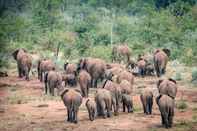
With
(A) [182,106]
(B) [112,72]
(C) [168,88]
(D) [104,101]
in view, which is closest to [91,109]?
(D) [104,101]

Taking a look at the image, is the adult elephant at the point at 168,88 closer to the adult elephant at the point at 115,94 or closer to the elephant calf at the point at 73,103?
the adult elephant at the point at 115,94

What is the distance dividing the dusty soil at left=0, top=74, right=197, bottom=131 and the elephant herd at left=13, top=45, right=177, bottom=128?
0.44 meters

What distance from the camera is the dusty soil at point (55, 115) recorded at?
20.0 meters

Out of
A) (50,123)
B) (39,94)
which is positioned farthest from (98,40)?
(50,123)

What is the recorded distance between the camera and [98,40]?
44781mm

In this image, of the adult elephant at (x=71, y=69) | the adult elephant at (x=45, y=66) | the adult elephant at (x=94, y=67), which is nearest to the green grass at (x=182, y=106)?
the adult elephant at (x=94, y=67)

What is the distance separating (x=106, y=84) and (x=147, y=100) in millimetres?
1962

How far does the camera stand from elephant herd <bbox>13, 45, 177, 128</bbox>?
20766 millimetres

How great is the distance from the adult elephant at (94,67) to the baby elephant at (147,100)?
7.47 meters

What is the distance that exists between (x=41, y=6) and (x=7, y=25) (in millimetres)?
8667

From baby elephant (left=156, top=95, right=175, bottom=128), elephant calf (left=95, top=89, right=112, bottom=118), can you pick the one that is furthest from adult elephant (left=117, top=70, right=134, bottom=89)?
baby elephant (left=156, top=95, right=175, bottom=128)

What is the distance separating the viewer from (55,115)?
22.5 metres

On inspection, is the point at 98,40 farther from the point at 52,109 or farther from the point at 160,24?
the point at 52,109

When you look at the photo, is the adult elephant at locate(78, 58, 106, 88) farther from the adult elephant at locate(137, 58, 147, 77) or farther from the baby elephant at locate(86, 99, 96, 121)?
the baby elephant at locate(86, 99, 96, 121)
